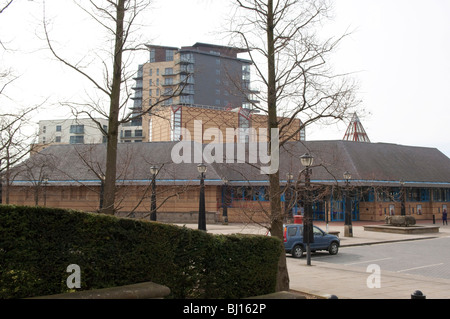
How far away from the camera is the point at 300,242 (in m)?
18.5

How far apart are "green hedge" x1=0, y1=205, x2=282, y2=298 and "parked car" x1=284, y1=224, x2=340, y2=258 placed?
11.0 metres

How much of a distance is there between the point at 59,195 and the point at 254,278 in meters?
35.5

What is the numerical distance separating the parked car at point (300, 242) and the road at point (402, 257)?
1.45 ft

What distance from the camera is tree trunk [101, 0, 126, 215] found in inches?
315

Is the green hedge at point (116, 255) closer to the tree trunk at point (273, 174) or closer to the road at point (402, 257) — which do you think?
the tree trunk at point (273, 174)

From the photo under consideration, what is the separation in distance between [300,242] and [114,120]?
12762 mm

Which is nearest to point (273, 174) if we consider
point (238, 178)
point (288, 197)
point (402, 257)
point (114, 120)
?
point (288, 197)

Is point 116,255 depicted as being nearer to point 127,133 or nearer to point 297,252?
point 297,252

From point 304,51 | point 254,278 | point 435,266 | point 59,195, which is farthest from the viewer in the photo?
point 59,195

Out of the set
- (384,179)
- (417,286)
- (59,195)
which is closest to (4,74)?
(417,286)

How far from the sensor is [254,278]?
764cm

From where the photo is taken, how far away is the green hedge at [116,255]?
17.5 ft
